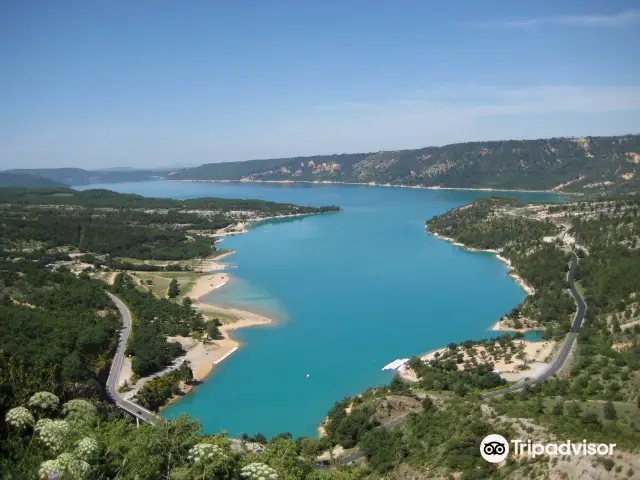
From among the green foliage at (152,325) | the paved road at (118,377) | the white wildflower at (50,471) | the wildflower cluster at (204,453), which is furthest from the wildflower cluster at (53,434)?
the green foliage at (152,325)

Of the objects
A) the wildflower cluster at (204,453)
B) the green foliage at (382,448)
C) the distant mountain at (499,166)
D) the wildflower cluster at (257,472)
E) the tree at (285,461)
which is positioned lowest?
the green foliage at (382,448)

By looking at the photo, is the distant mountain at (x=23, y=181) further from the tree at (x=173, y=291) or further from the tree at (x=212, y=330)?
the tree at (x=212, y=330)

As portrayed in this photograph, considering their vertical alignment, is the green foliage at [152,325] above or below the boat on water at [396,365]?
above

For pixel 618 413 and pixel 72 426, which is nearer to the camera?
pixel 72 426

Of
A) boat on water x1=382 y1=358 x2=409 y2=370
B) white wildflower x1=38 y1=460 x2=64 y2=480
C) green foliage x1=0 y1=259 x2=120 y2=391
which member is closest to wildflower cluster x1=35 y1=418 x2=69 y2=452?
white wildflower x1=38 y1=460 x2=64 y2=480

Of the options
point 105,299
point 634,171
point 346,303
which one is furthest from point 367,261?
point 634,171

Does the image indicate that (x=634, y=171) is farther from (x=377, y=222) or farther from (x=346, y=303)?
(x=346, y=303)

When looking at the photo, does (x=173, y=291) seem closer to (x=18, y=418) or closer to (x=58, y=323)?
(x=58, y=323)

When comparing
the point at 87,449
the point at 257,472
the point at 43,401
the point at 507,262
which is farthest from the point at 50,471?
the point at 507,262
